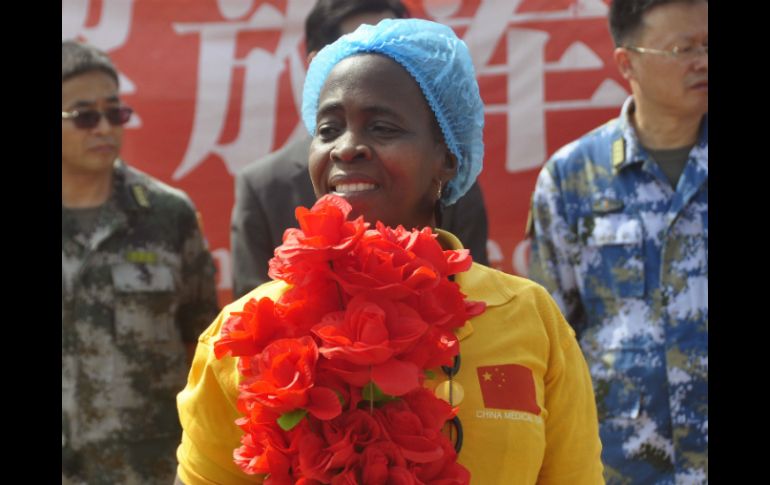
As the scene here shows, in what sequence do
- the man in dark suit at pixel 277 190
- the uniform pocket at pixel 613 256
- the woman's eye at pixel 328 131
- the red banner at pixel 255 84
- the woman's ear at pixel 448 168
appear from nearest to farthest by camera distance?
the woman's eye at pixel 328 131 → the woman's ear at pixel 448 168 → the uniform pocket at pixel 613 256 → the man in dark suit at pixel 277 190 → the red banner at pixel 255 84

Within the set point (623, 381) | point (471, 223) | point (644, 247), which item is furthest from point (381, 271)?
point (644, 247)

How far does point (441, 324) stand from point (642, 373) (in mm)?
2687

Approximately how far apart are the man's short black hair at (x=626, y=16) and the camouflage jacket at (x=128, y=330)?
2.02 meters

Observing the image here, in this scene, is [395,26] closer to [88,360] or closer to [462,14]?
[88,360]

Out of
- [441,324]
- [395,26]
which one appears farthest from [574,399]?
[395,26]

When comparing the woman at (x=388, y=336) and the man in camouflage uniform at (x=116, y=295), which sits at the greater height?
the woman at (x=388, y=336)

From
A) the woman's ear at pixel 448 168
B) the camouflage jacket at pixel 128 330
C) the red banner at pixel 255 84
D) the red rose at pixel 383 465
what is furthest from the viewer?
the red banner at pixel 255 84

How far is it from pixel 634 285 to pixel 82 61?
2.56 m

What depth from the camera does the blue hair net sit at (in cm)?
261

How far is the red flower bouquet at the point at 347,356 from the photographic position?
211 cm

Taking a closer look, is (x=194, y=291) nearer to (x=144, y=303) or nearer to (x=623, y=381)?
(x=144, y=303)

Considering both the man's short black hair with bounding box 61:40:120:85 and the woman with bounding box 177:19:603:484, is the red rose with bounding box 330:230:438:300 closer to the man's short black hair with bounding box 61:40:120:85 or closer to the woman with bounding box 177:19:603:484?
the woman with bounding box 177:19:603:484

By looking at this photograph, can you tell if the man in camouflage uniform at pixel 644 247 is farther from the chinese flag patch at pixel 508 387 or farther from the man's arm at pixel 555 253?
the chinese flag patch at pixel 508 387

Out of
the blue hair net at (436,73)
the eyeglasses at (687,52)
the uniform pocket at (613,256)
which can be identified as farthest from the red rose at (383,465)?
the eyeglasses at (687,52)
